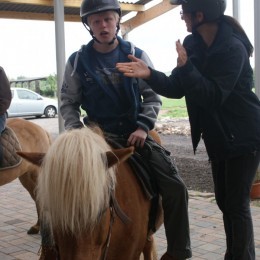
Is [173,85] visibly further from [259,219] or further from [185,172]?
[185,172]

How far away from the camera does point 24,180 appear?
5309mm

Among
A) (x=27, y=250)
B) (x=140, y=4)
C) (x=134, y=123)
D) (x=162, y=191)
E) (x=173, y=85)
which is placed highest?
(x=140, y=4)

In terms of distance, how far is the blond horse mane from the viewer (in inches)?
79.4

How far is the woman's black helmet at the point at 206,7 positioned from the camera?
9.16 ft

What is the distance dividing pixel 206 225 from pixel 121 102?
110 inches

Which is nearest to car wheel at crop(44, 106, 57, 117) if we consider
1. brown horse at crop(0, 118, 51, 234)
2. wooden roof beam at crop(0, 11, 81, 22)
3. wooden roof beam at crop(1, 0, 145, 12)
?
wooden roof beam at crop(0, 11, 81, 22)

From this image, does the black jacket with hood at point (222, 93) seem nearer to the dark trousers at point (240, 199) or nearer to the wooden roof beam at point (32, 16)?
the dark trousers at point (240, 199)

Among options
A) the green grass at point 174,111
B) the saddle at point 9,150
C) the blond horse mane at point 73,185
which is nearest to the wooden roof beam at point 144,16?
the saddle at point 9,150

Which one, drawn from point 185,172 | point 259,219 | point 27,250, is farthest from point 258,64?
point 27,250

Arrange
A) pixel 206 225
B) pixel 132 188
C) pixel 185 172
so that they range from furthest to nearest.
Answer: pixel 185 172, pixel 206 225, pixel 132 188

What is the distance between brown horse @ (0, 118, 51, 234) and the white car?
16542 millimetres

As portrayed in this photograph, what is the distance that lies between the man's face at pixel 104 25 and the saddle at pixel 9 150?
2.18m

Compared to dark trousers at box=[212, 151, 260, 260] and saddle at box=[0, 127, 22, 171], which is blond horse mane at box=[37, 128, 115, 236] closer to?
dark trousers at box=[212, 151, 260, 260]

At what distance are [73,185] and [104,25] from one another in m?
1.33
